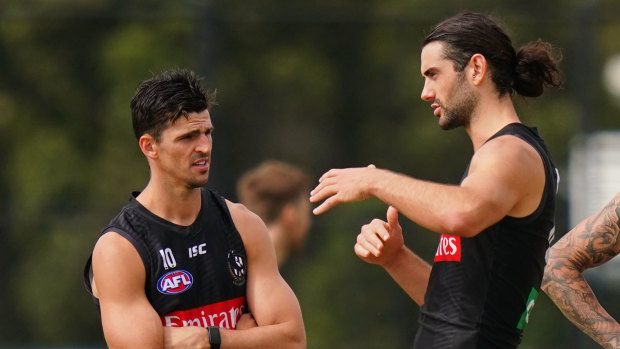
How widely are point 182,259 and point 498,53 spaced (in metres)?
1.48

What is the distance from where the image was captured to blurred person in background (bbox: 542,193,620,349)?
191 inches

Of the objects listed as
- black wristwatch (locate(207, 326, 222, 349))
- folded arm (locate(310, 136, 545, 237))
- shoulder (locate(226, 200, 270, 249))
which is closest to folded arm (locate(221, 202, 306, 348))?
shoulder (locate(226, 200, 270, 249))

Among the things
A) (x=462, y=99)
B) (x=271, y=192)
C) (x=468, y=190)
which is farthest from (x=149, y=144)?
(x=271, y=192)

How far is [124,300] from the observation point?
4.40m

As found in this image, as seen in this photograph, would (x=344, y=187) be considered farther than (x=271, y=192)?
No

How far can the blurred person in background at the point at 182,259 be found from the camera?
14.5ft

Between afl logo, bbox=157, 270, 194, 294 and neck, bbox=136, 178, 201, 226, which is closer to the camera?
afl logo, bbox=157, 270, 194, 294

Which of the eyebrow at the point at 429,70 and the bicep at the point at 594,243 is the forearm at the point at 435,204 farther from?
the bicep at the point at 594,243

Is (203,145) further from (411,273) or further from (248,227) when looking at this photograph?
(411,273)

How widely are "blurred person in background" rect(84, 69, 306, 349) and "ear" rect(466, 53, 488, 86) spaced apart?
3.59 ft

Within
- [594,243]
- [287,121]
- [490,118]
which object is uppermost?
[287,121]

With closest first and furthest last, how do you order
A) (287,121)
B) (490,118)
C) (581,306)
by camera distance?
(490,118), (581,306), (287,121)

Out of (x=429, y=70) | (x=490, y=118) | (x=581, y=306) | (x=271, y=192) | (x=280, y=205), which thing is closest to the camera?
(x=490, y=118)

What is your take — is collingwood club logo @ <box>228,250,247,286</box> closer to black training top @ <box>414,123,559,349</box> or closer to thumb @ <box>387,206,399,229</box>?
thumb @ <box>387,206,399,229</box>
